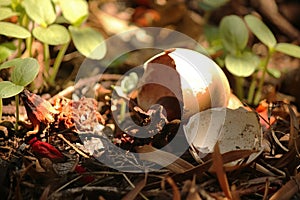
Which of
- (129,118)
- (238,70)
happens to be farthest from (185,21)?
(129,118)

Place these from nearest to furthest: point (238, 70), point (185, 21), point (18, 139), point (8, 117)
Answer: point (18, 139), point (8, 117), point (238, 70), point (185, 21)

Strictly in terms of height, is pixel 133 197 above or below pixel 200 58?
below

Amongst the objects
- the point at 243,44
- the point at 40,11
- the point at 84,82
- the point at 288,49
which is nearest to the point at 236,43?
the point at 243,44

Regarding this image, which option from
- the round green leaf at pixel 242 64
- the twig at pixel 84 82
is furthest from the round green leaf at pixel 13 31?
the round green leaf at pixel 242 64

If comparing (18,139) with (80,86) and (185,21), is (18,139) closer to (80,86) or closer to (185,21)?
(80,86)

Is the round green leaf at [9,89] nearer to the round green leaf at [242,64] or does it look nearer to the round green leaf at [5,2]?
the round green leaf at [5,2]

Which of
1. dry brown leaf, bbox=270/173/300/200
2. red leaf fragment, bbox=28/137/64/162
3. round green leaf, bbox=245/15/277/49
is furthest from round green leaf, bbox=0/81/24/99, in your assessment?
round green leaf, bbox=245/15/277/49

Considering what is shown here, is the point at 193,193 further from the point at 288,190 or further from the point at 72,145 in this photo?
the point at 72,145
